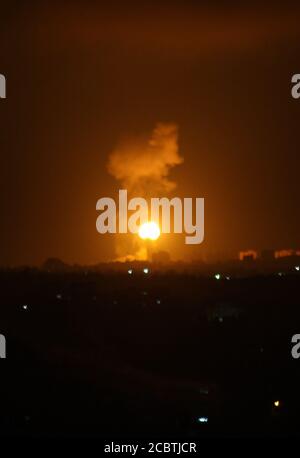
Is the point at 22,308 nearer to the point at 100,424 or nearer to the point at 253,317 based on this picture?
the point at 253,317

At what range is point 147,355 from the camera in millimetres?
22641

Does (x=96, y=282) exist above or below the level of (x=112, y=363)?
above

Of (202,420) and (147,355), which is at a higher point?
(147,355)

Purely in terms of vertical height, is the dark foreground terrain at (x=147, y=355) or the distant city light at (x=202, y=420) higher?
the dark foreground terrain at (x=147, y=355)

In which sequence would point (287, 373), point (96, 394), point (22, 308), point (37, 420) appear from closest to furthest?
point (37, 420)
point (96, 394)
point (287, 373)
point (22, 308)

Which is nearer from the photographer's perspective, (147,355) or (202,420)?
(202,420)

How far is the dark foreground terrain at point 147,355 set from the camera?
55.6 ft

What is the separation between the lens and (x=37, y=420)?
1638 centimetres

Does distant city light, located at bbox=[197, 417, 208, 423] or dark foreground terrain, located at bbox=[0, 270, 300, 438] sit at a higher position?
dark foreground terrain, located at bbox=[0, 270, 300, 438]

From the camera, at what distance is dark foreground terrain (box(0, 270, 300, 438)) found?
17.0 meters

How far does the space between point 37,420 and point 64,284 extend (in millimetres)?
12306
